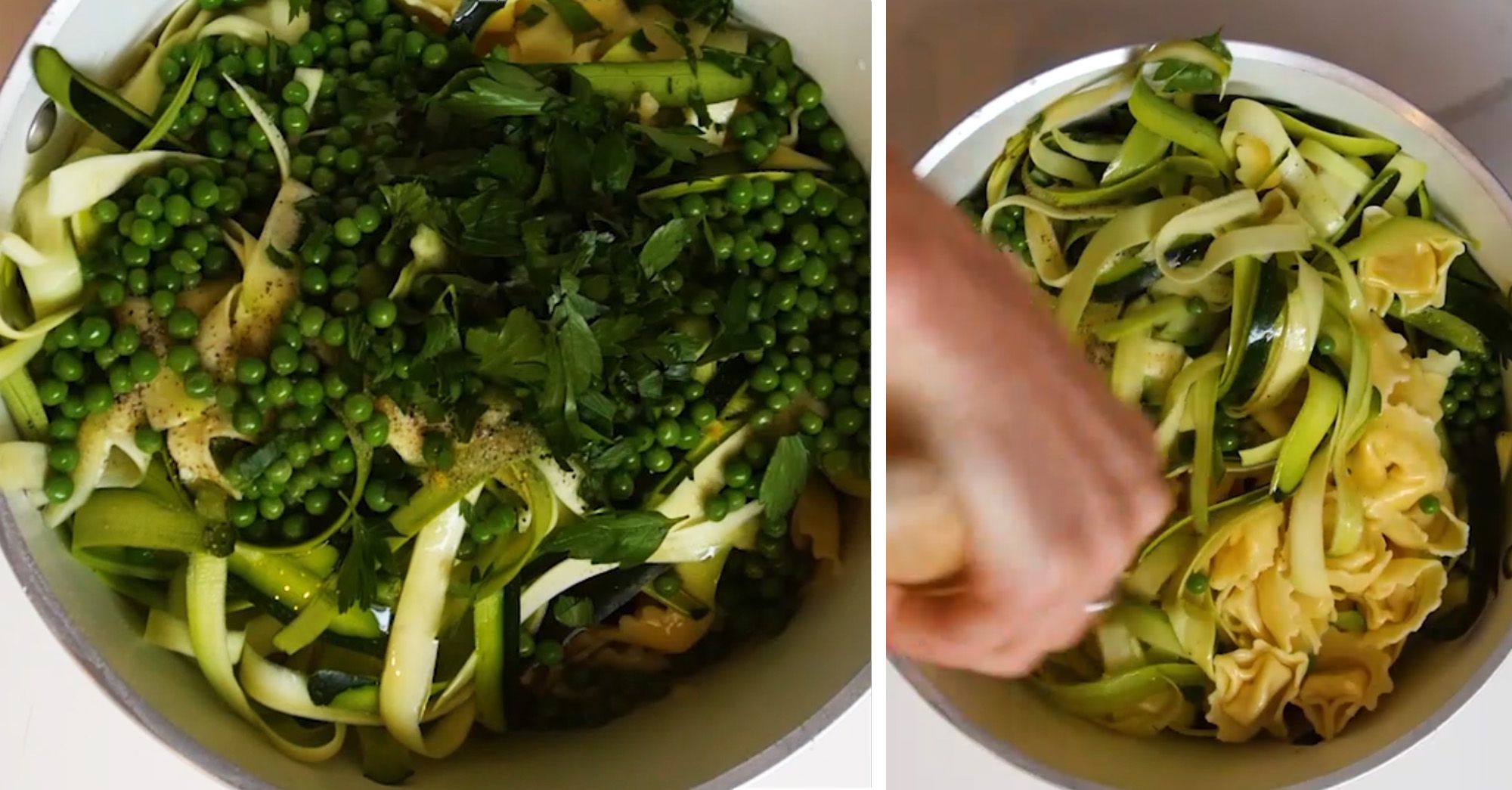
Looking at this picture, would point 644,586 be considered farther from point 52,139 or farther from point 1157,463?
point 52,139

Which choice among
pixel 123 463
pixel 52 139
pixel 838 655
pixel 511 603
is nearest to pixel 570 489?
pixel 511 603

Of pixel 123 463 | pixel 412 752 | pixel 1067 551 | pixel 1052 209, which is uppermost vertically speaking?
pixel 1052 209

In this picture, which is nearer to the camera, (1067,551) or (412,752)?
(1067,551)

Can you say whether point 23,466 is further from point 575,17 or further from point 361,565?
point 575,17

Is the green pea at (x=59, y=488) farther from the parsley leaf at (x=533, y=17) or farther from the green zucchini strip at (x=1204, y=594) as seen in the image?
the green zucchini strip at (x=1204, y=594)

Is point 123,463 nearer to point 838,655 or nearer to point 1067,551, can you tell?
point 838,655

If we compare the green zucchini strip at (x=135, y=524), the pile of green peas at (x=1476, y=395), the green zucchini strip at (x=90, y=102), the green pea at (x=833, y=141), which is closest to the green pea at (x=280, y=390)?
the green zucchini strip at (x=135, y=524)

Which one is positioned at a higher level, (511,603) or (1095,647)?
(1095,647)
